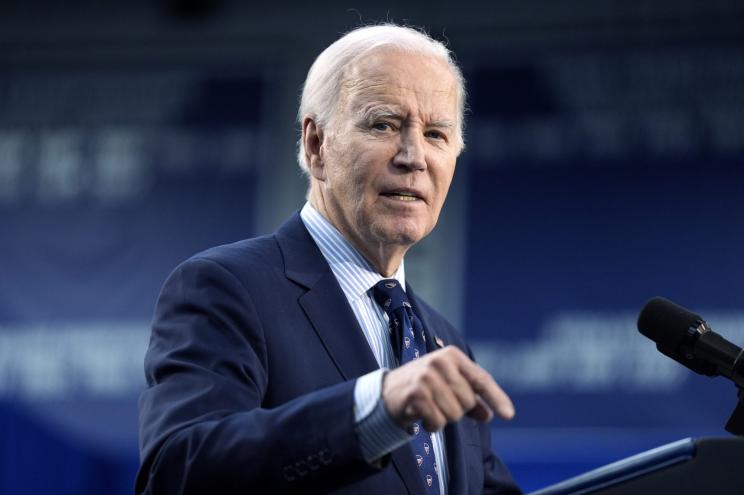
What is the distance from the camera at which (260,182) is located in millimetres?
5695

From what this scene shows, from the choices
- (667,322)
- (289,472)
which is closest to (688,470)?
(667,322)

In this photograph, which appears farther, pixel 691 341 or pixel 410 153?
pixel 410 153

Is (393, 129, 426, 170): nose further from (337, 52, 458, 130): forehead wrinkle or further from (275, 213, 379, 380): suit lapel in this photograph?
(275, 213, 379, 380): suit lapel

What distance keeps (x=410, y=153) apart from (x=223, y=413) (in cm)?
59

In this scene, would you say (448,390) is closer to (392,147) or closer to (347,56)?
(392,147)

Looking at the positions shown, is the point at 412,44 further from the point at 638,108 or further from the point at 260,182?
the point at 260,182

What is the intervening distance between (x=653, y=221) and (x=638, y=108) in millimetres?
494

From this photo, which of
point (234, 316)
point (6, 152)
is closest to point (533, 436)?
point (6, 152)

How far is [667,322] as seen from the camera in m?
1.61

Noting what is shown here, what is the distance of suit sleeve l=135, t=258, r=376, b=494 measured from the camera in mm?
1353

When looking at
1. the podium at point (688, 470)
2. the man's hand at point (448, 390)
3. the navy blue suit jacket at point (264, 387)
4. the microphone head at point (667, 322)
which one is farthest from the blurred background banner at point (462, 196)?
the man's hand at point (448, 390)

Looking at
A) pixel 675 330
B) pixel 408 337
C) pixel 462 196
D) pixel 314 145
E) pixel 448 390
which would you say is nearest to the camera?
pixel 448 390

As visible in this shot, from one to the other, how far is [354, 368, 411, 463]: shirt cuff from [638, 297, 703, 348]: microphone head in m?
0.46

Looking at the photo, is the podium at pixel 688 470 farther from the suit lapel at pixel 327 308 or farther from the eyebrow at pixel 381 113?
the eyebrow at pixel 381 113
